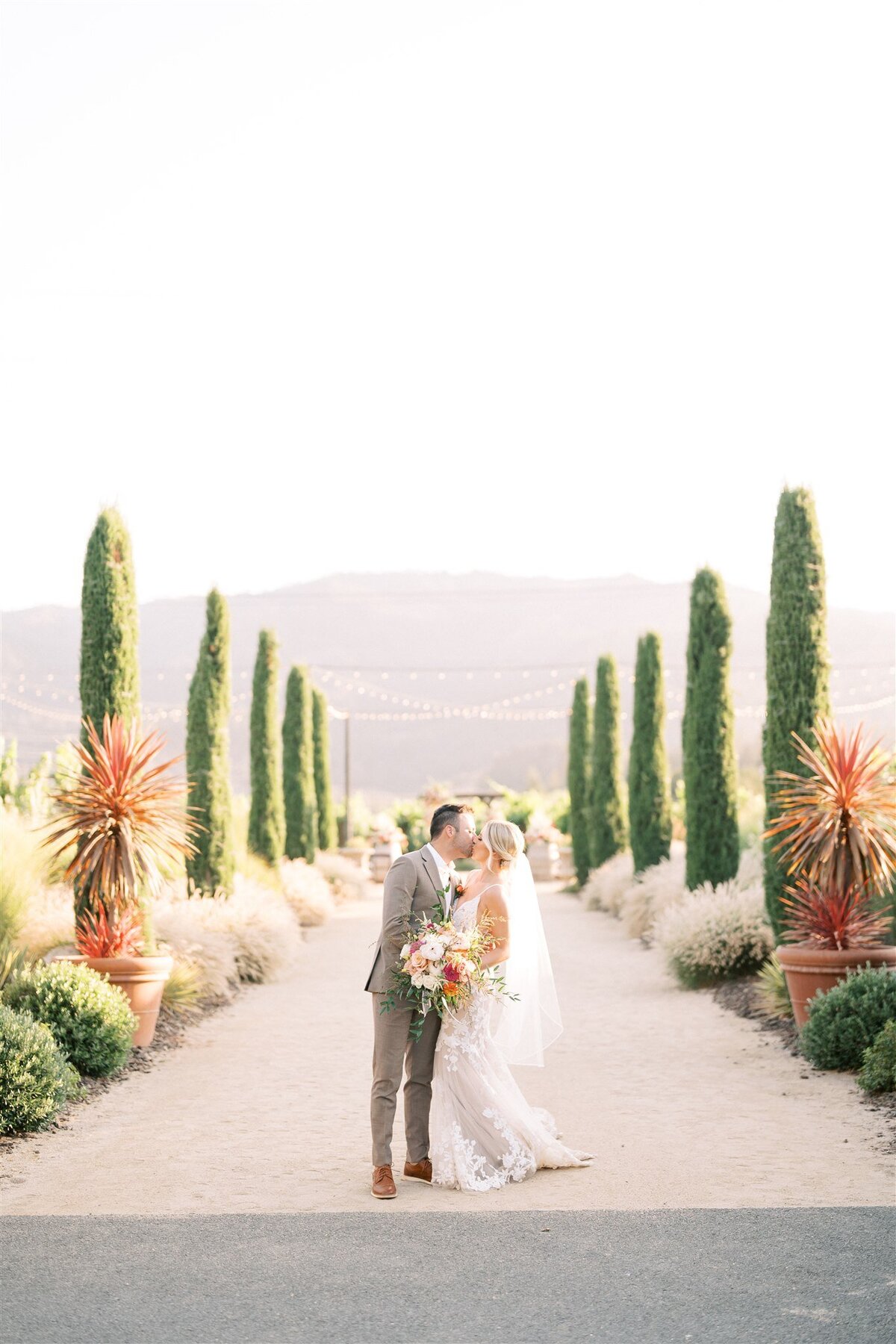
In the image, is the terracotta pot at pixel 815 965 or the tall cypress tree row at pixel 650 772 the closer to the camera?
the terracotta pot at pixel 815 965

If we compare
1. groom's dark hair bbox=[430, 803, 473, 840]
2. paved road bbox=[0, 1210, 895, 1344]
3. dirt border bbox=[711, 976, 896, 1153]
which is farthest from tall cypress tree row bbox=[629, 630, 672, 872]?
paved road bbox=[0, 1210, 895, 1344]

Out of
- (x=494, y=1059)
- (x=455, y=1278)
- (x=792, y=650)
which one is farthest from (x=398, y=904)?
(x=792, y=650)

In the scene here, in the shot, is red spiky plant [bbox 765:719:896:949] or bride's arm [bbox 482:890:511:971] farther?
red spiky plant [bbox 765:719:896:949]

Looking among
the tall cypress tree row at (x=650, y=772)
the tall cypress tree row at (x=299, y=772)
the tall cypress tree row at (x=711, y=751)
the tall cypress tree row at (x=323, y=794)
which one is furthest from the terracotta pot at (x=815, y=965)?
the tall cypress tree row at (x=323, y=794)

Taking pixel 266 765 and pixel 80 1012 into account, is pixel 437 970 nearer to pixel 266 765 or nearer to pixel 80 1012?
pixel 80 1012

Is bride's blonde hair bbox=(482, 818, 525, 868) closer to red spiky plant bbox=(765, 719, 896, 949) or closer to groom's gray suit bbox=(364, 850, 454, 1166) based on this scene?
groom's gray suit bbox=(364, 850, 454, 1166)

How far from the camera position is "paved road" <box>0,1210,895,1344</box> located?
4.50 metres

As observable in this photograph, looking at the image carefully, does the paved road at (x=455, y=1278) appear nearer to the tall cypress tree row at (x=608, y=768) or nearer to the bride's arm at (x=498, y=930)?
the bride's arm at (x=498, y=930)

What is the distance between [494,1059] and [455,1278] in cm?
185

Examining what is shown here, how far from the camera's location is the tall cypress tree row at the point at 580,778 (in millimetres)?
30734

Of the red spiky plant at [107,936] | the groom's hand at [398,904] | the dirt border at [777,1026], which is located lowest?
the dirt border at [777,1026]

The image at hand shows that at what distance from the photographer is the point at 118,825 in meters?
10.9

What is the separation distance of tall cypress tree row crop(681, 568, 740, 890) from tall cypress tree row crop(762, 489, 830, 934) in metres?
3.69

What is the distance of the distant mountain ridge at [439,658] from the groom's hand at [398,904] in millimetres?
73418
